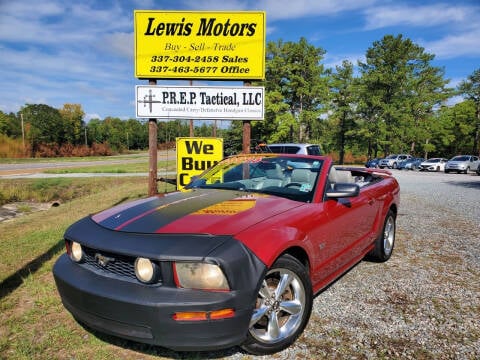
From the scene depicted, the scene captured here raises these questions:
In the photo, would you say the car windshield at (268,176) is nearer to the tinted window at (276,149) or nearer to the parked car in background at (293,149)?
the parked car in background at (293,149)

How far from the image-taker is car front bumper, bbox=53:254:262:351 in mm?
1888

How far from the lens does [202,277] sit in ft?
6.36

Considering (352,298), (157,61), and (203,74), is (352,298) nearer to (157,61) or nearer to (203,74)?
(203,74)

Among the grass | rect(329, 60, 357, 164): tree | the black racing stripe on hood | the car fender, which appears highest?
rect(329, 60, 357, 164): tree

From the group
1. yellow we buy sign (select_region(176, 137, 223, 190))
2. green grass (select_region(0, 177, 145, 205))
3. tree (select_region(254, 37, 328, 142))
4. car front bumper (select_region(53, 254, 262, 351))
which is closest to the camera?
car front bumper (select_region(53, 254, 262, 351))

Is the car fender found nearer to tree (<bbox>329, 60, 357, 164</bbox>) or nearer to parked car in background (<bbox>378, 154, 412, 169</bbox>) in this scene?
parked car in background (<bbox>378, 154, 412, 169</bbox>)

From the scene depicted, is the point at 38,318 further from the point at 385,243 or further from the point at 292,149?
the point at 292,149

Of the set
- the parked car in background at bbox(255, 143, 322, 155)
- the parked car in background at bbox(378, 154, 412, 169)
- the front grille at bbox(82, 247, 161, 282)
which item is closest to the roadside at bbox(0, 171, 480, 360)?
the front grille at bbox(82, 247, 161, 282)

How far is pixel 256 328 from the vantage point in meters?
2.36

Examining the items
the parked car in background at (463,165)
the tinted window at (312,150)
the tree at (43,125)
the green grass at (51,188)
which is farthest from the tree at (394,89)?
the tree at (43,125)

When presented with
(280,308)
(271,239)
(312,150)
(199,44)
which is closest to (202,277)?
(271,239)

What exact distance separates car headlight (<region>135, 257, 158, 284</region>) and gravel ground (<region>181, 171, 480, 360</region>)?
761 mm

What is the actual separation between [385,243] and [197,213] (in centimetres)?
313

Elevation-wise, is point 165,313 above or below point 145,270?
below
